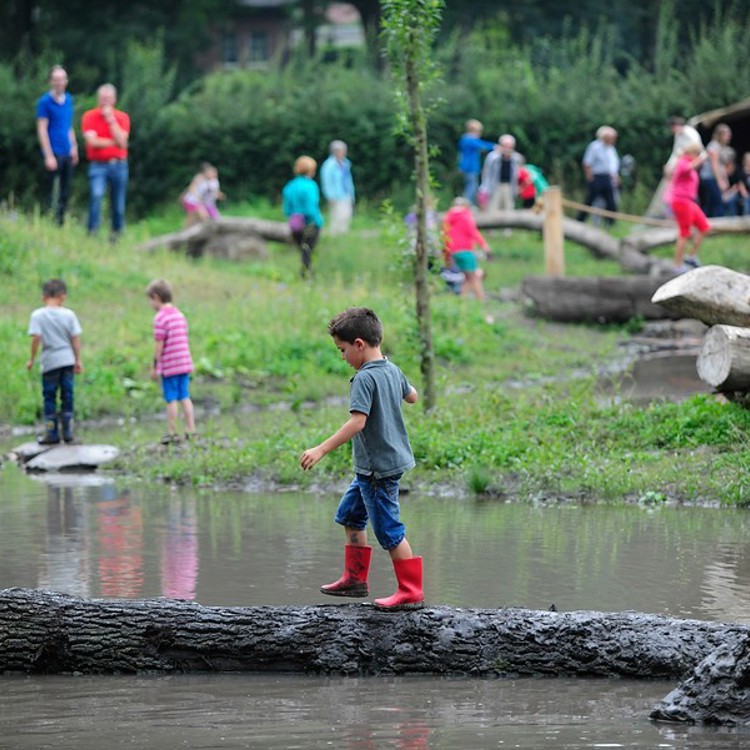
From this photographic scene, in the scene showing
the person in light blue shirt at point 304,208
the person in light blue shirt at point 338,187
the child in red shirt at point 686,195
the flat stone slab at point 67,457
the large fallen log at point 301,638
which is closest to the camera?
the large fallen log at point 301,638

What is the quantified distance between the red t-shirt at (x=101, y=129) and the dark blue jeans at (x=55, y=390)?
369 inches

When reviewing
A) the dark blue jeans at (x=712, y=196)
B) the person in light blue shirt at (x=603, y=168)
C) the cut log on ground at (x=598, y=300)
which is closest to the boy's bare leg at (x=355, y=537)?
the cut log on ground at (x=598, y=300)

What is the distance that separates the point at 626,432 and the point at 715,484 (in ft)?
5.59

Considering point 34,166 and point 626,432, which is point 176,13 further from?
point 626,432

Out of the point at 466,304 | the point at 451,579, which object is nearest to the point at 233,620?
the point at 451,579

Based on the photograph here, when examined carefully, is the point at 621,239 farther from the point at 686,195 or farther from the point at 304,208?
the point at 304,208

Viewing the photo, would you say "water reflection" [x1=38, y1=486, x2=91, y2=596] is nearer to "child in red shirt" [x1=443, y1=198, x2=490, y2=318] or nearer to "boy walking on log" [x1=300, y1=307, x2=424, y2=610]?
"boy walking on log" [x1=300, y1=307, x2=424, y2=610]

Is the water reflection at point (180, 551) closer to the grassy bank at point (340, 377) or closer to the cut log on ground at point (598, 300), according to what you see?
the grassy bank at point (340, 377)

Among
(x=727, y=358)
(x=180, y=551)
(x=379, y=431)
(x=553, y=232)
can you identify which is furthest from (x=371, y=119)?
(x=379, y=431)

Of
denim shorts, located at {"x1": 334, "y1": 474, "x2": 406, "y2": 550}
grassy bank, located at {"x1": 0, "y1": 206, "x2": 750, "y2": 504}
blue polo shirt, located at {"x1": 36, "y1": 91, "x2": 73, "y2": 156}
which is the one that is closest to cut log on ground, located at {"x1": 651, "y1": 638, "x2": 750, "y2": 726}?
denim shorts, located at {"x1": 334, "y1": 474, "x2": 406, "y2": 550}

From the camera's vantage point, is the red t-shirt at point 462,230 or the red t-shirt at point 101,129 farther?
the red t-shirt at point 101,129

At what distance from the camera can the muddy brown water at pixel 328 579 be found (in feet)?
22.2

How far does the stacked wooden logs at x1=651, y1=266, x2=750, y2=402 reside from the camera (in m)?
12.9

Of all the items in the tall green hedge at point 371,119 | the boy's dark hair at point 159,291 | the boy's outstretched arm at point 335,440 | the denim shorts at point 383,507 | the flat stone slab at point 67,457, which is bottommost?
the flat stone slab at point 67,457
